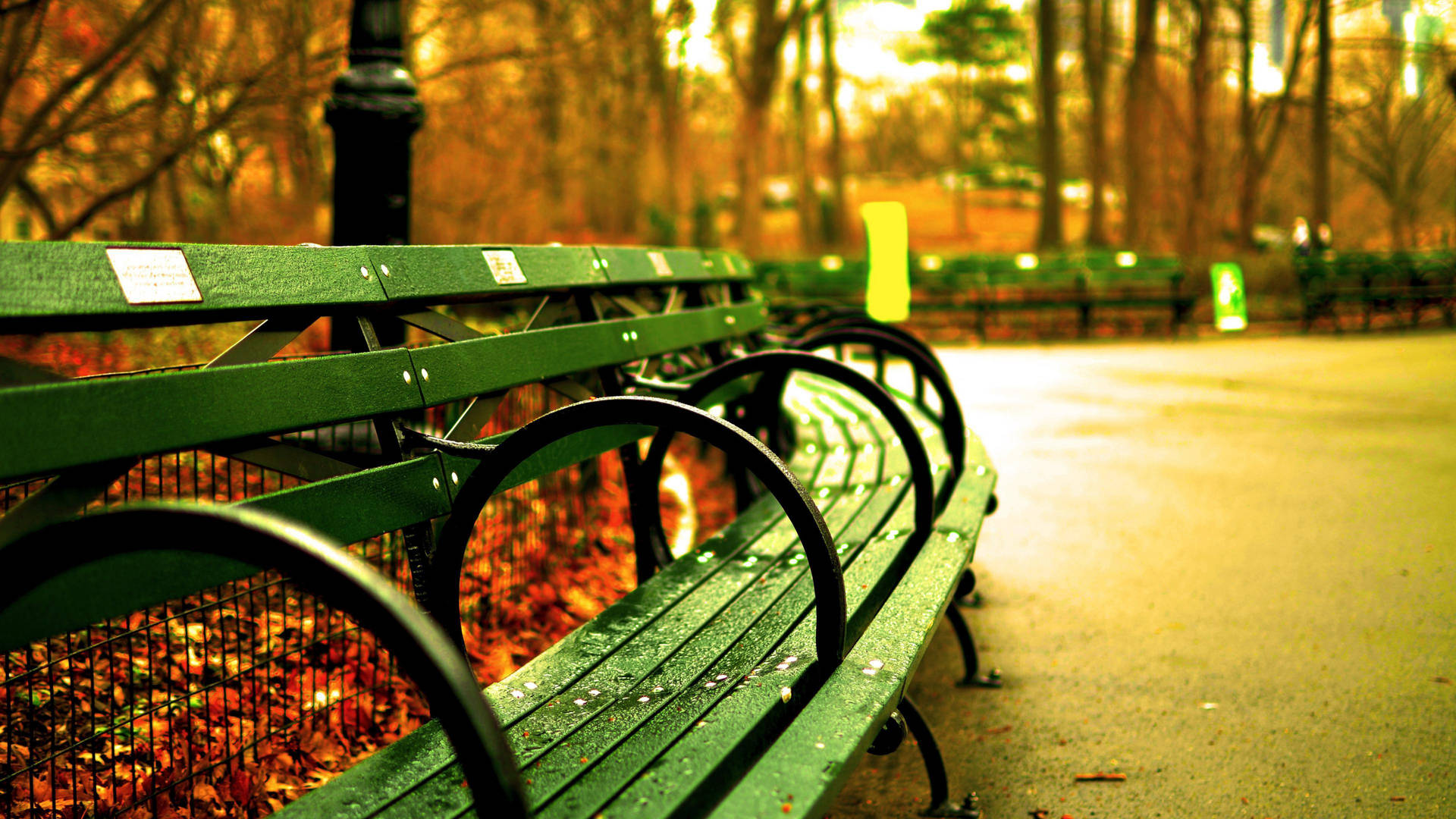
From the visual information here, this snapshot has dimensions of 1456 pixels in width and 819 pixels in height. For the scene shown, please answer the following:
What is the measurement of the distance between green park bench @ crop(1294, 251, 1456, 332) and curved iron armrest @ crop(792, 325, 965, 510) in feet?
41.3

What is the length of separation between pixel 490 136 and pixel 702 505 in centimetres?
799

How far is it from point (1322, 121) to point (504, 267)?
68.3 ft

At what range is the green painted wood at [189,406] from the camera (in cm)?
136

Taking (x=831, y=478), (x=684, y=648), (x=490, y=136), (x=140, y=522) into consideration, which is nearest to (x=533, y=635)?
(x=831, y=478)

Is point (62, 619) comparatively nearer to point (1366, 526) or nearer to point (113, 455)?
point (113, 455)

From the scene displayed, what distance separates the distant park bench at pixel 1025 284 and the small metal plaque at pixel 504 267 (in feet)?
38.7

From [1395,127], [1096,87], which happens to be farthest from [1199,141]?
[1395,127]

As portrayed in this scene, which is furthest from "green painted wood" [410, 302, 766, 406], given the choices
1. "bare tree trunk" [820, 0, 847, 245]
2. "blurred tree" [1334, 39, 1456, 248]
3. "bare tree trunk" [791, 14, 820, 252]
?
"blurred tree" [1334, 39, 1456, 248]

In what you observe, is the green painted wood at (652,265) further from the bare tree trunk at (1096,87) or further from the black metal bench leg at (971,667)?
the bare tree trunk at (1096,87)

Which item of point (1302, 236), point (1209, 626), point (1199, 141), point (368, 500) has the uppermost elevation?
point (1199, 141)

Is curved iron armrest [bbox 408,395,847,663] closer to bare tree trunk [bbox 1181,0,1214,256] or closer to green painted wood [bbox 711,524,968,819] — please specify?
green painted wood [bbox 711,524,968,819]

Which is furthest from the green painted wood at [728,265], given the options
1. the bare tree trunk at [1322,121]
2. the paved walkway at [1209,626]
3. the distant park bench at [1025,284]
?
the bare tree trunk at [1322,121]

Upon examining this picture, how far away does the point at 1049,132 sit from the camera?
19516mm

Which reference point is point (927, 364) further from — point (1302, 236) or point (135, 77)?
point (1302, 236)
